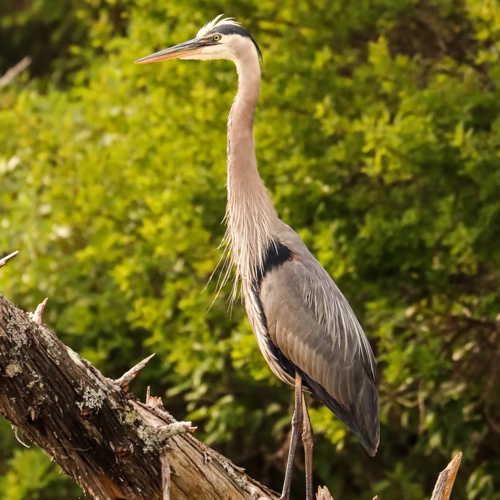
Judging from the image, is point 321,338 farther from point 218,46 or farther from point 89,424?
point 89,424

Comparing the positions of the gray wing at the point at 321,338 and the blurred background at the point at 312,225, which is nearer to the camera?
the gray wing at the point at 321,338

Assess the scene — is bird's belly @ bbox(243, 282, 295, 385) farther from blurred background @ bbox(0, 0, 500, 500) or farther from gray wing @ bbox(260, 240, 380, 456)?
blurred background @ bbox(0, 0, 500, 500)

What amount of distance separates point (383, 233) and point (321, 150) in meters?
0.87

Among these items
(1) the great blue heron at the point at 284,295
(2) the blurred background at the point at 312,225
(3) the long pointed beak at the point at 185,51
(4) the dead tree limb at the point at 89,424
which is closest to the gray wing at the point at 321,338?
(1) the great blue heron at the point at 284,295

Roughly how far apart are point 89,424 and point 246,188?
6.19ft

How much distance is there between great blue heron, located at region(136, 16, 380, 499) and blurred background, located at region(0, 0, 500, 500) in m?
1.72

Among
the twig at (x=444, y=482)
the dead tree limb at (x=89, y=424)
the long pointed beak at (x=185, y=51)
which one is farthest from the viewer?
the long pointed beak at (x=185, y=51)

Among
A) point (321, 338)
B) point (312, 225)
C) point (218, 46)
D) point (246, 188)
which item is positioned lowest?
point (312, 225)

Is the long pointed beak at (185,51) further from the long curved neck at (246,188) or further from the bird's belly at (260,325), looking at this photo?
the bird's belly at (260,325)

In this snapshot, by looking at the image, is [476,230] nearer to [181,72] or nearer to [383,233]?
[383,233]

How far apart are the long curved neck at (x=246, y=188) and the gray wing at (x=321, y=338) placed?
0.43 feet

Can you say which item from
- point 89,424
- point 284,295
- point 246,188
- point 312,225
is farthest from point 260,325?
point 312,225

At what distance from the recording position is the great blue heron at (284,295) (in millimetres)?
5234

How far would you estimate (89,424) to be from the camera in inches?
148
